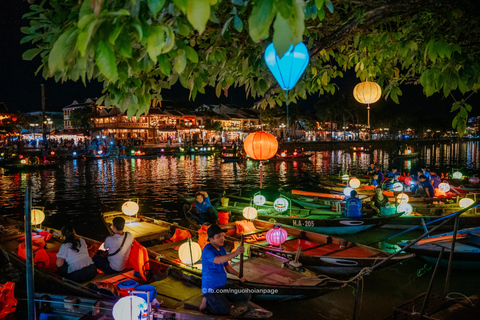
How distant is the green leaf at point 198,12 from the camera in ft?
6.26

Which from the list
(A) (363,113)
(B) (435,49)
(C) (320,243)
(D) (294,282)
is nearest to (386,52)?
(B) (435,49)

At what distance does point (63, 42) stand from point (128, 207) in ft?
31.6

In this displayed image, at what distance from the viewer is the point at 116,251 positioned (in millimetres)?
7129

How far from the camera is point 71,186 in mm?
25109

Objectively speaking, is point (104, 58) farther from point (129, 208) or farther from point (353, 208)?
point (353, 208)

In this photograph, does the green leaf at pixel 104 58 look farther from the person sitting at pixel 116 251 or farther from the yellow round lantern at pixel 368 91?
the yellow round lantern at pixel 368 91

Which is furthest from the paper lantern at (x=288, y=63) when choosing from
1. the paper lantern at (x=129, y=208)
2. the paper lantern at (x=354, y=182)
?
the paper lantern at (x=354, y=182)

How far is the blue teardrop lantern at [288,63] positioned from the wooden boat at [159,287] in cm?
350

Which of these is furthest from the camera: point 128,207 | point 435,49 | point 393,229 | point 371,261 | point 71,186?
point 71,186

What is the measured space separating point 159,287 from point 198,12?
6.05 meters

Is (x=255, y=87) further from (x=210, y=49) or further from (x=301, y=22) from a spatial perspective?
(x=301, y=22)

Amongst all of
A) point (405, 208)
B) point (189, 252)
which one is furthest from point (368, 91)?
point (405, 208)

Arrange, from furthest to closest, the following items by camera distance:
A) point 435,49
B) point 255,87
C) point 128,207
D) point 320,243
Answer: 1. point 128,207
2. point 320,243
3. point 255,87
4. point 435,49

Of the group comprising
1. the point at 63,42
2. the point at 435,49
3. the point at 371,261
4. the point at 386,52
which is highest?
the point at 386,52
